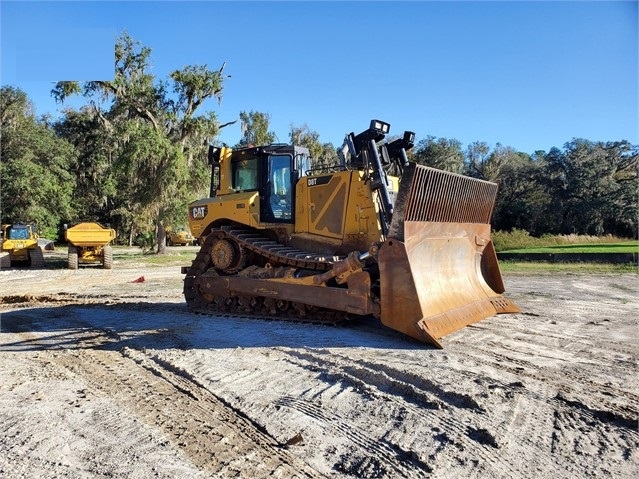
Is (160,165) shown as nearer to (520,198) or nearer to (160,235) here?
(160,235)

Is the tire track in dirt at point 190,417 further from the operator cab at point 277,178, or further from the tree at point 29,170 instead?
the tree at point 29,170

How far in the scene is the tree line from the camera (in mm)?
23297

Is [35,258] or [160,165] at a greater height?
[160,165]

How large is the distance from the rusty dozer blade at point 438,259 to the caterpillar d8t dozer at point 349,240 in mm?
16

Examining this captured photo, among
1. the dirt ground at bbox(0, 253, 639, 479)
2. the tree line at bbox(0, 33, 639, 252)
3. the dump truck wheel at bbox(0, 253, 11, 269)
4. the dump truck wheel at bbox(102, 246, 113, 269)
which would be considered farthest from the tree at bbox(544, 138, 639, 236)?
the dump truck wheel at bbox(0, 253, 11, 269)

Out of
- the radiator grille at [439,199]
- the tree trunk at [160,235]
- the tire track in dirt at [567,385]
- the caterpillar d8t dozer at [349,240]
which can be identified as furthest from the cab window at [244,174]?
the tree trunk at [160,235]

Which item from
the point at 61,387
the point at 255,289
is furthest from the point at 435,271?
the point at 61,387

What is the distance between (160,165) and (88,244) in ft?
16.9

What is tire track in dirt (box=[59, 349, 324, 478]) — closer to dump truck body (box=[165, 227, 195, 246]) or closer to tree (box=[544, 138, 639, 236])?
dump truck body (box=[165, 227, 195, 246])

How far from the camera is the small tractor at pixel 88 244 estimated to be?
63.8 feet

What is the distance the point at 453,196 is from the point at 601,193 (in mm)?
38087

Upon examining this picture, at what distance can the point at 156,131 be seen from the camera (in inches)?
907

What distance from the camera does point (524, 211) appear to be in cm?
4125

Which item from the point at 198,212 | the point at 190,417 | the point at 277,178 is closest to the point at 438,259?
the point at 277,178
